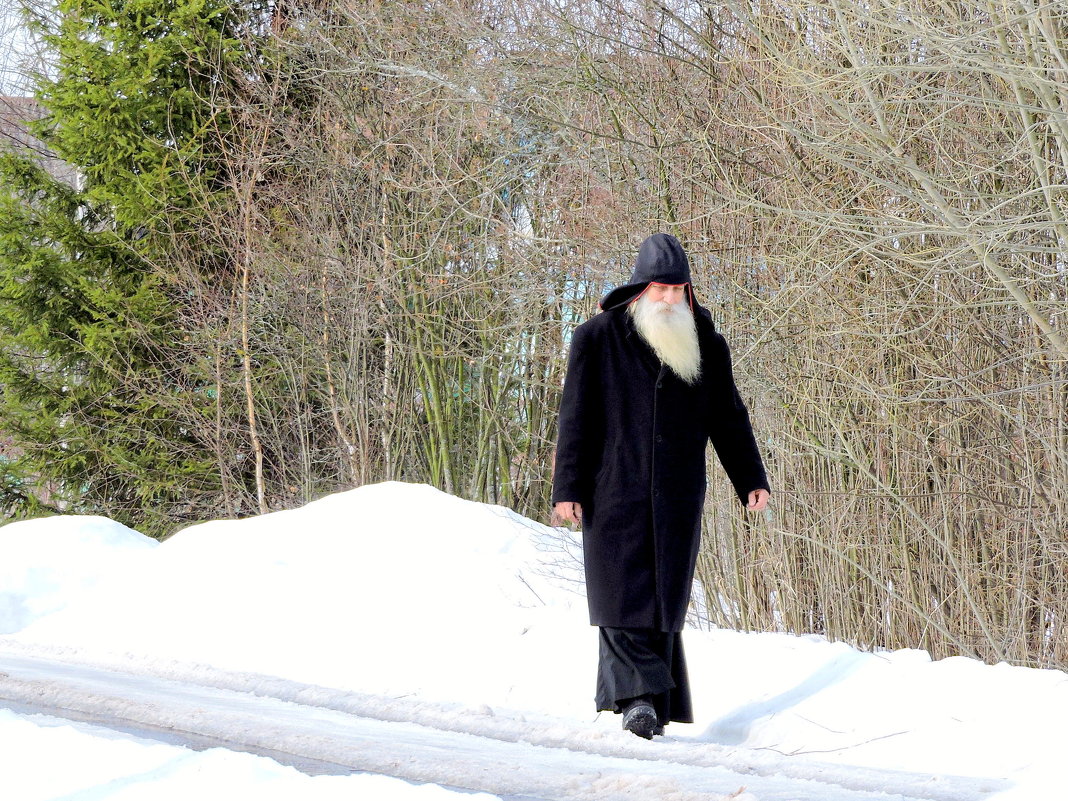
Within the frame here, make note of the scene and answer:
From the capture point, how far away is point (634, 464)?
5.17 metres

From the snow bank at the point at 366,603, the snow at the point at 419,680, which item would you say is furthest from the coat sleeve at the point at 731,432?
the snow bank at the point at 366,603

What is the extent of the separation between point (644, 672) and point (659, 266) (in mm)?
1637

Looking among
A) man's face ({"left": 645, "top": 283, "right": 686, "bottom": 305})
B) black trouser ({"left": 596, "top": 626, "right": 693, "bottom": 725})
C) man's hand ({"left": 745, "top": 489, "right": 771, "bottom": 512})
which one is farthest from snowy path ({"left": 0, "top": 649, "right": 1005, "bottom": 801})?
man's face ({"left": 645, "top": 283, "right": 686, "bottom": 305})

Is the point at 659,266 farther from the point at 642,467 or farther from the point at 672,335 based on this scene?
the point at 642,467

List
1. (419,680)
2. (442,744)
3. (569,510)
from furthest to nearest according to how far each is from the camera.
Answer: (419,680) → (569,510) → (442,744)

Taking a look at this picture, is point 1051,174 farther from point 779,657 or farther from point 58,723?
point 58,723

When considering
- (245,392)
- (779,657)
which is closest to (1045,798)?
(779,657)

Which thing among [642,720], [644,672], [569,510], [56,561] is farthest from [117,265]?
[642,720]

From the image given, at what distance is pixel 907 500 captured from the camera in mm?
6680

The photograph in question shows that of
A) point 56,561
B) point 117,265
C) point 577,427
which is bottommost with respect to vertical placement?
point 56,561

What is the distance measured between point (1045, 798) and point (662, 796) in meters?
1.01

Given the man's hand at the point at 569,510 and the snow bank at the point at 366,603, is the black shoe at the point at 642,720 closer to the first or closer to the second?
the man's hand at the point at 569,510

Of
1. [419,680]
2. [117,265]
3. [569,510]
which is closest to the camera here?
[569,510]

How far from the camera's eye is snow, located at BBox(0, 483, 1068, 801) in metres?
3.80
